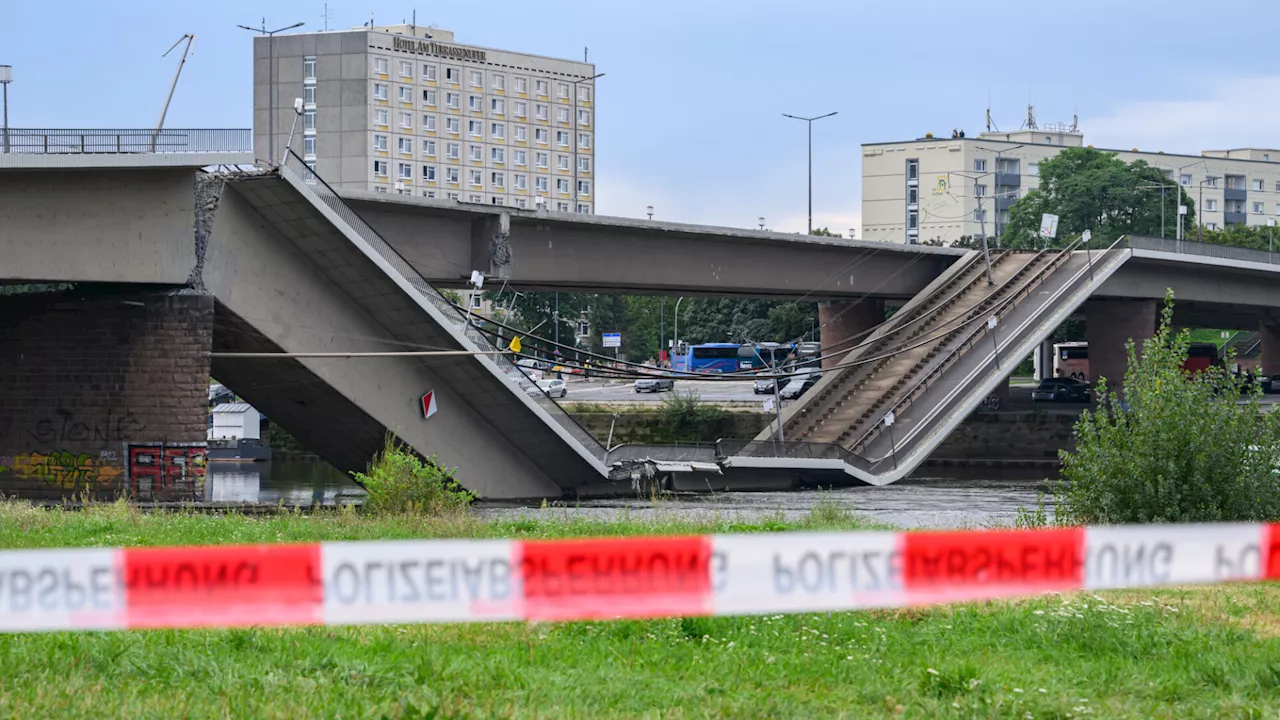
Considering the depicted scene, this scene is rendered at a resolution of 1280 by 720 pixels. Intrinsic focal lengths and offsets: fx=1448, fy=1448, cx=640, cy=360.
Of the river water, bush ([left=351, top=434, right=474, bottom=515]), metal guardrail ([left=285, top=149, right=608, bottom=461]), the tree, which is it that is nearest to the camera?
bush ([left=351, top=434, right=474, bottom=515])

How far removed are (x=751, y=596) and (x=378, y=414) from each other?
23504 millimetres

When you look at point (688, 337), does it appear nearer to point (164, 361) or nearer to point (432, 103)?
point (432, 103)

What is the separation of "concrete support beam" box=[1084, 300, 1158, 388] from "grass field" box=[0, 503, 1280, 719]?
153 ft

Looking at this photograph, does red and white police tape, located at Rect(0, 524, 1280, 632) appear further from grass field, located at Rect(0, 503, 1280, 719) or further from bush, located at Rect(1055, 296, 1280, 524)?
bush, located at Rect(1055, 296, 1280, 524)

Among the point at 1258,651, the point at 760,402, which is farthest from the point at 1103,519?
the point at 760,402

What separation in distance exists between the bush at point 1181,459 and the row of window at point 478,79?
104302 mm

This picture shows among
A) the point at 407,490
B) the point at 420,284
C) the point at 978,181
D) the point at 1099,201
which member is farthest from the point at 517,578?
the point at 978,181

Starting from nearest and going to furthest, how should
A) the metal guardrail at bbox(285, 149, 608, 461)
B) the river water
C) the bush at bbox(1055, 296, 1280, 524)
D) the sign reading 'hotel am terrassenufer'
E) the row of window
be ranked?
the bush at bbox(1055, 296, 1280, 524) < the river water < the metal guardrail at bbox(285, 149, 608, 461) < the sign reading 'hotel am terrassenufer' < the row of window

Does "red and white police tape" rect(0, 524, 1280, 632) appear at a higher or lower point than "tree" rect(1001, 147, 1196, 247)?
lower

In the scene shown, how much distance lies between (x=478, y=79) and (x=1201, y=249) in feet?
266

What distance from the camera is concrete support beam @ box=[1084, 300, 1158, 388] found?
5447 centimetres

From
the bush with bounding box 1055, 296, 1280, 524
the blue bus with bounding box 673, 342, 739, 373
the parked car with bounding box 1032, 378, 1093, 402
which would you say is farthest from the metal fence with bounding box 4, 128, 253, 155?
the blue bus with bounding box 673, 342, 739, 373

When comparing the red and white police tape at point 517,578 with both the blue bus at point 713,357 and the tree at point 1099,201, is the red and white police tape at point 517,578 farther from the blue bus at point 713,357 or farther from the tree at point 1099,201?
the tree at point 1099,201

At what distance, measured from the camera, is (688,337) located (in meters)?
109
